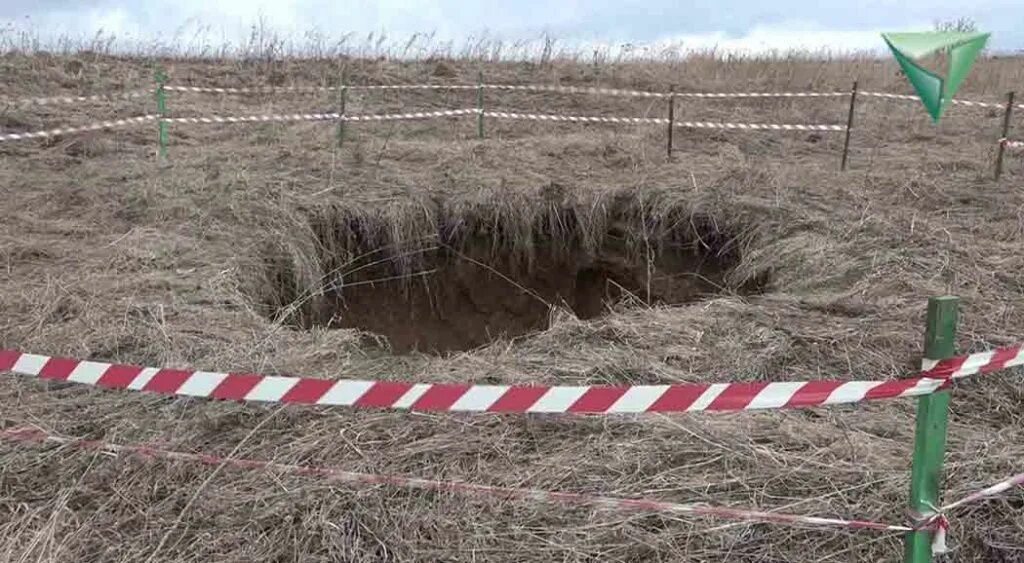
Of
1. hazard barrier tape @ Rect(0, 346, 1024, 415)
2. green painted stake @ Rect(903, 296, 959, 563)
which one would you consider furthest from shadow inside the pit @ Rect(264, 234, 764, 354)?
green painted stake @ Rect(903, 296, 959, 563)

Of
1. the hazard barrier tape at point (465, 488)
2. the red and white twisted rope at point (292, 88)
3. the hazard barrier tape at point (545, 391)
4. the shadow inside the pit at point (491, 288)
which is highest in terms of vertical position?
the red and white twisted rope at point (292, 88)

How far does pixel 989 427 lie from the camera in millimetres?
3498

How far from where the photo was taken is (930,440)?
2328 mm

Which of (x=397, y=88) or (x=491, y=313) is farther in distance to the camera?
(x=397, y=88)

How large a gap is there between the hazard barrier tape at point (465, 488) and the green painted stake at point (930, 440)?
7cm

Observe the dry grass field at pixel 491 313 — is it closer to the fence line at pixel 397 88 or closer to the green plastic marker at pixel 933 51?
the fence line at pixel 397 88

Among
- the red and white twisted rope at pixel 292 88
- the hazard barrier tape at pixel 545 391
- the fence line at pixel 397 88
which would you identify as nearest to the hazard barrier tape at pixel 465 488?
the hazard barrier tape at pixel 545 391

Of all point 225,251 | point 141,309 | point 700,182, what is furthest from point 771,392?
point 700,182

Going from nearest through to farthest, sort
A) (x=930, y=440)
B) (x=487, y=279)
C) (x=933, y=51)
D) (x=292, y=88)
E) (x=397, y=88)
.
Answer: (x=933, y=51) < (x=930, y=440) < (x=487, y=279) < (x=397, y=88) < (x=292, y=88)

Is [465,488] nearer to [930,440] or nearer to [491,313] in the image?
[930,440]

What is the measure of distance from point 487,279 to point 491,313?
0.35 m

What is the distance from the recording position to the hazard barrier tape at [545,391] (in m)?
2.42

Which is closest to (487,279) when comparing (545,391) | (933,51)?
(545,391)

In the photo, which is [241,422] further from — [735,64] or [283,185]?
[735,64]
